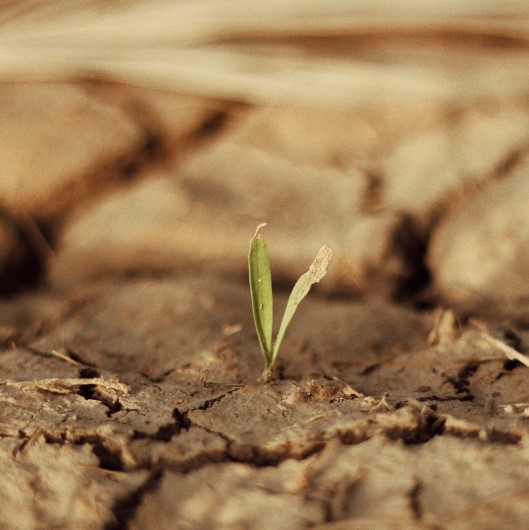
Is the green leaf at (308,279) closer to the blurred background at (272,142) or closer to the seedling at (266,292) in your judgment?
the seedling at (266,292)

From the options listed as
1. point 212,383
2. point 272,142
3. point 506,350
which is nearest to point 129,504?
point 212,383

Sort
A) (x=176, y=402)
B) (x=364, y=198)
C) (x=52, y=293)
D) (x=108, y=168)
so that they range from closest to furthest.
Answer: (x=176, y=402), (x=52, y=293), (x=364, y=198), (x=108, y=168)

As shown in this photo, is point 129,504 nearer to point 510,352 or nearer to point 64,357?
point 64,357

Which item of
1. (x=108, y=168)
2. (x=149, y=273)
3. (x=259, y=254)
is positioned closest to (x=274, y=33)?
(x=108, y=168)

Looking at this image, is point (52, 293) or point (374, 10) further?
point (374, 10)

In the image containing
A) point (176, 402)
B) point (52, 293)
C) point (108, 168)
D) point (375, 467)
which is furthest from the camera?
point (108, 168)

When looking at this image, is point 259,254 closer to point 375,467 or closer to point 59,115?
point 375,467

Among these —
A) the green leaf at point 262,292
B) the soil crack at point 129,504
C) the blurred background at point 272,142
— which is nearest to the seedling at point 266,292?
the green leaf at point 262,292
